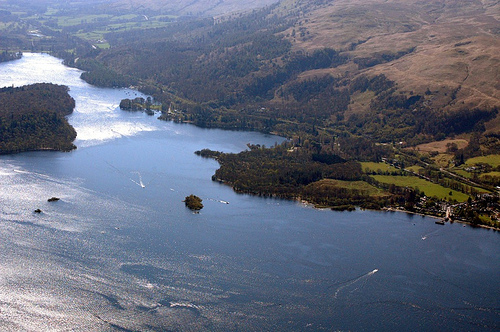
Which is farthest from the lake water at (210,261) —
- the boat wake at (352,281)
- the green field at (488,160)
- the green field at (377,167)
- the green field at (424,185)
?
the green field at (488,160)

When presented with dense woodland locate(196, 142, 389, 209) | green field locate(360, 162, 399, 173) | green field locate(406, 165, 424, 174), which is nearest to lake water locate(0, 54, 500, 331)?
dense woodland locate(196, 142, 389, 209)

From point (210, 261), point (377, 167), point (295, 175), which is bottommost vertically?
point (377, 167)

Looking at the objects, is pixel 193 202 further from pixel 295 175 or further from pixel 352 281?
pixel 352 281

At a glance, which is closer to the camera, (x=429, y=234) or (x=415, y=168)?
(x=429, y=234)

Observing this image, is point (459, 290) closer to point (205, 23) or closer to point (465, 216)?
point (465, 216)

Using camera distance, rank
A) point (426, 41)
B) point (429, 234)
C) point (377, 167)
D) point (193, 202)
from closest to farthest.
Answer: point (429, 234), point (193, 202), point (377, 167), point (426, 41)

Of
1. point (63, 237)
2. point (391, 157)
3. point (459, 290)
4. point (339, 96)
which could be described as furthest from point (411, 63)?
point (63, 237)

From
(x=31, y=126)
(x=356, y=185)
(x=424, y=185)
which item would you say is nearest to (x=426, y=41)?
(x=424, y=185)
